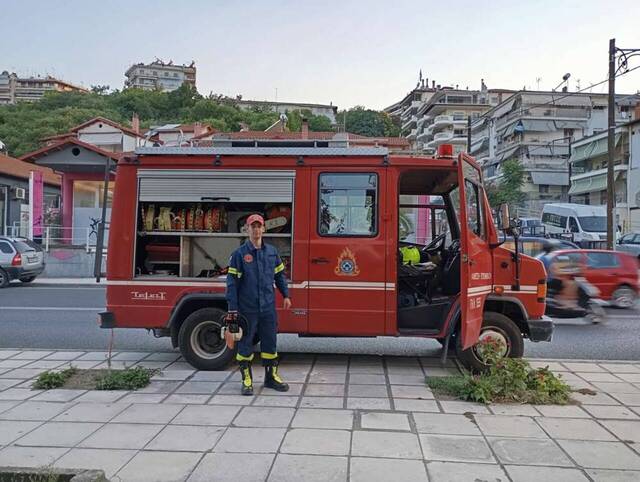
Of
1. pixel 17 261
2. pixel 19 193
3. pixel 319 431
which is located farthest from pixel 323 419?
pixel 19 193

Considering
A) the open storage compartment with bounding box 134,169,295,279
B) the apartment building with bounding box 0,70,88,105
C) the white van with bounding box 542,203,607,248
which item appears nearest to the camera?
the open storage compartment with bounding box 134,169,295,279

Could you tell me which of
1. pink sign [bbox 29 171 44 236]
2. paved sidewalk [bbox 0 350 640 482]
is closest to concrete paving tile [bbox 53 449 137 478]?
paved sidewalk [bbox 0 350 640 482]

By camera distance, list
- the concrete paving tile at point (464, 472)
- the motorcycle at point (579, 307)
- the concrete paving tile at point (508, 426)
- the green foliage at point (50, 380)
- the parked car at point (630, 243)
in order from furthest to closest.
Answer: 1. the parked car at point (630, 243)
2. the motorcycle at point (579, 307)
3. the green foliage at point (50, 380)
4. the concrete paving tile at point (508, 426)
5. the concrete paving tile at point (464, 472)

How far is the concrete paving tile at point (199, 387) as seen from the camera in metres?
6.06

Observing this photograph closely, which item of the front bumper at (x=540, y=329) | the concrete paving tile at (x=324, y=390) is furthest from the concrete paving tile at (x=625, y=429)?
the concrete paving tile at (x=324, y=390)

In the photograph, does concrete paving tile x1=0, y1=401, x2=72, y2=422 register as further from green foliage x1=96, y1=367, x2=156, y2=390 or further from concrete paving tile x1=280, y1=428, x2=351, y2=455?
concrete paving tile x1=280, y1=428, x2=351, y2=455

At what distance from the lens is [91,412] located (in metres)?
5.36

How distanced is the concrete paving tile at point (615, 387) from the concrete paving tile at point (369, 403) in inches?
99.2

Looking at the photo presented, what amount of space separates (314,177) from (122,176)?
7.83 ft

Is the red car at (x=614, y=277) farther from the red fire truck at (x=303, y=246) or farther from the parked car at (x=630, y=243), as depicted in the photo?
the parked car at (x=630, y=243)

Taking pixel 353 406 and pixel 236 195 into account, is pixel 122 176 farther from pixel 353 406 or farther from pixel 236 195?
pixel 353 406

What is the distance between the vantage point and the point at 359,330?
6.70 meters

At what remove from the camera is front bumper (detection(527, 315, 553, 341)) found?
6695mm

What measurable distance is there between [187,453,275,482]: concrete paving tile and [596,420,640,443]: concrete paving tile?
2.98 metres
